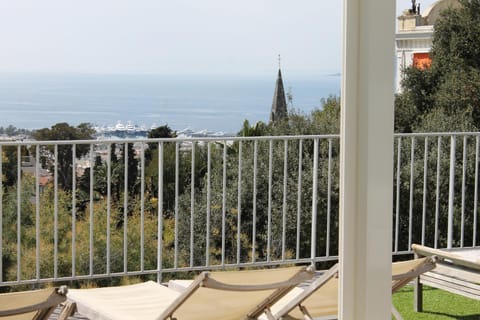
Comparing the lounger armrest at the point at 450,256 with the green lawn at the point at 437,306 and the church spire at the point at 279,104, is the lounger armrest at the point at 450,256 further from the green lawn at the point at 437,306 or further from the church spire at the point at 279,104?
the church spire at the point at 279,104

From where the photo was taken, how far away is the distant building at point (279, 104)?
8562mm

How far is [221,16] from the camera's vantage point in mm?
9016

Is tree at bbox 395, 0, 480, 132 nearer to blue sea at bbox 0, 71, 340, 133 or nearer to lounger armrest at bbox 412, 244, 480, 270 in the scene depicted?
blue sea at bbox 0, 71, 340, 133

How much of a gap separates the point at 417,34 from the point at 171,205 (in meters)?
5.22

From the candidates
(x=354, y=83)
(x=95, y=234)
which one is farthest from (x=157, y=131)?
(x=354, y=83)

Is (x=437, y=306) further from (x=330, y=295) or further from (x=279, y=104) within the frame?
(x=279, y=104)

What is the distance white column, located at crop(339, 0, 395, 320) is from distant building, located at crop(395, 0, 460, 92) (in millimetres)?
8014

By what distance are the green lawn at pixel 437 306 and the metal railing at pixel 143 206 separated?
678 millimetres

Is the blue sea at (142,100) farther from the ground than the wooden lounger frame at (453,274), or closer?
farther from the ground

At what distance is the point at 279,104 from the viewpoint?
891 centimetres

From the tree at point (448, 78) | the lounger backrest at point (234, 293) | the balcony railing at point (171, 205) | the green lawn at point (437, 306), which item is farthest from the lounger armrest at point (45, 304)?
the tree at point (448, 78)

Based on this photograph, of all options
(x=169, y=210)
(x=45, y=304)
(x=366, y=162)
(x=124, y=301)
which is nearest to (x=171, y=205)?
(x=169, y=210)

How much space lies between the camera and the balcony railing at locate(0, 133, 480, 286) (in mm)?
5184

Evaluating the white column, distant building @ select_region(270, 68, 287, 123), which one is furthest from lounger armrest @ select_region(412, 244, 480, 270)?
distant building @ select_region(270, 68, 287, 123)
